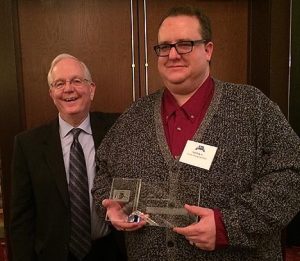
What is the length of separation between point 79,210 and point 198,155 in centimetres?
70

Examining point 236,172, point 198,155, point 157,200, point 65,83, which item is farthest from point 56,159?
point 236,172

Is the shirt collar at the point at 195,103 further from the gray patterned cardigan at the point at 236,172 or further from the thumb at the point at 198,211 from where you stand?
the thumb at the point at 198,211

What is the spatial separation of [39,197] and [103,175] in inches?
15.5

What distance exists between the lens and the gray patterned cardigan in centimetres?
119

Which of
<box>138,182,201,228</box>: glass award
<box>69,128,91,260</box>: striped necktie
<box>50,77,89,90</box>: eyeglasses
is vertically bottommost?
<box>69,128,91,260</box>: striped necktie

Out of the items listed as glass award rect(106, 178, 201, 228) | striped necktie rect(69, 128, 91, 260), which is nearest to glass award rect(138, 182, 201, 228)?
glass award rect(106, 178, 201, 228)

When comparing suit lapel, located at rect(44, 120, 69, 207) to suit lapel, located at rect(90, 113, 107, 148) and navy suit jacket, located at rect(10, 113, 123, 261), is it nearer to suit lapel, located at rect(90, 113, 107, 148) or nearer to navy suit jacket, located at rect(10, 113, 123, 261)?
navy suit jacket, located at rect(10, 113, 123, 261)

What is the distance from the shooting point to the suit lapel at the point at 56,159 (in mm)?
1660

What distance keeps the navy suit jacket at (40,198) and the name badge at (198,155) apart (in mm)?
614

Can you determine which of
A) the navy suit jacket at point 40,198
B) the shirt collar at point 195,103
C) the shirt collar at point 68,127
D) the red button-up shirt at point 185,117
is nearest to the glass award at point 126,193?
the red button-up shirt at point 185,117

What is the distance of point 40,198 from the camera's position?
1.70 meters

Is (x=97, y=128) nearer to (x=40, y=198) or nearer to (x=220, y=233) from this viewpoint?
(x=40, y=198)

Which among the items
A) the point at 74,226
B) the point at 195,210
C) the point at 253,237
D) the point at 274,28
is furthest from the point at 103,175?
the point at 274,28

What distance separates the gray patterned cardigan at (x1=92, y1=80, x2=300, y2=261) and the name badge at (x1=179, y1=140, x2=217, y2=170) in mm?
17
